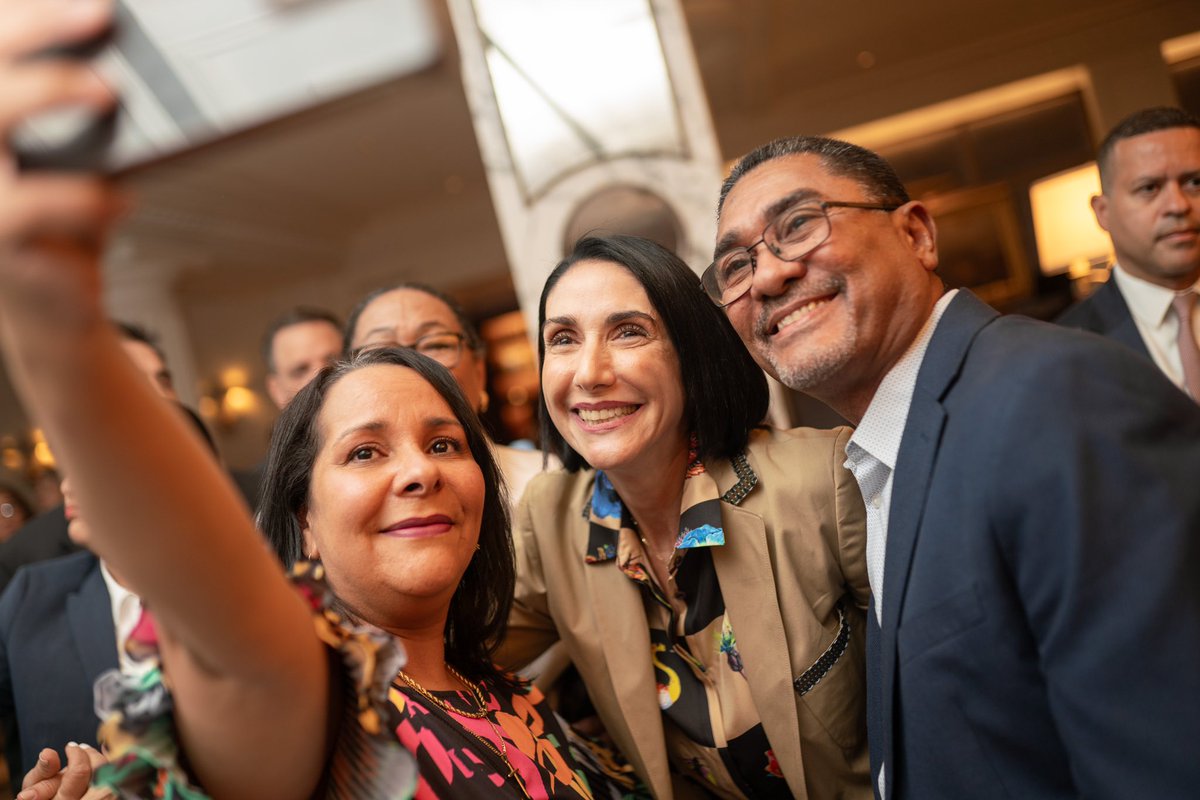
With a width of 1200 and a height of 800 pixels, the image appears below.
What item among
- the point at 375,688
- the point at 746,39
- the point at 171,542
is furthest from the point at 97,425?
the point at 746,39

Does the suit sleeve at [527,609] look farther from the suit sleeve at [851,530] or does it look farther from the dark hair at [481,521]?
the suit sleeve at [851,530]

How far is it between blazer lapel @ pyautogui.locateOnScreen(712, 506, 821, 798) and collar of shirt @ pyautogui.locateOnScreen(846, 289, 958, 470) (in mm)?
372

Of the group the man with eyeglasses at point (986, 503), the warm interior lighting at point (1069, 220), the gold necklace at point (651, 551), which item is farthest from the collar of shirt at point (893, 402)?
the warm interior lighting at point (1069, 220)

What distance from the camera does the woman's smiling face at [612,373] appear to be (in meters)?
1.83

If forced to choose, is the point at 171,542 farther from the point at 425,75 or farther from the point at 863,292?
the point at 425,75

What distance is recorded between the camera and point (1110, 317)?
3.08 m

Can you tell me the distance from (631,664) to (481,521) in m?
0.44

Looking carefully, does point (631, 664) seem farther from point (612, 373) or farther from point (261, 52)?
point (261, 52)

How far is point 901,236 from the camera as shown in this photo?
1.58 m

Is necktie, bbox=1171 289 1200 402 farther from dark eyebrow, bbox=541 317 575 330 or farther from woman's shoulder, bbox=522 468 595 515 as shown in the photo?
dark eyebrow, bbox=541 317 575 330

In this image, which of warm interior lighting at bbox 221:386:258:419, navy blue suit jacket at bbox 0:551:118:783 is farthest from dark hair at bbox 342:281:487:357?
warm interior lighting at bbox 221:386:258:419

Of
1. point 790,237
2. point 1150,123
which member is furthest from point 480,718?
point 1150,123

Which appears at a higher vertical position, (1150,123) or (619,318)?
(1150,123)

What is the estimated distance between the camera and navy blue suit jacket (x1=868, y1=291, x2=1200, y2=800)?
1039 millimetres
